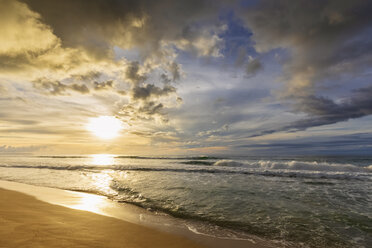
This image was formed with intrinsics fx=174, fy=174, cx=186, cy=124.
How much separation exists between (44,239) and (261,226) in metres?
5.44

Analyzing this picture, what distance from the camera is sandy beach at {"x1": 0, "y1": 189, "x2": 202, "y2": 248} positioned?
341 cm

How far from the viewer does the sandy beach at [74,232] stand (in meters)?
3.41

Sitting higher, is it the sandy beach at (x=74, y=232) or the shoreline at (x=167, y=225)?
the sandy beach at (x=74, y=232)

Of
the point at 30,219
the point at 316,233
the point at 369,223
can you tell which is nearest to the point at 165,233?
the point at 30,219

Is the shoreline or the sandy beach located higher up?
the sandy beach

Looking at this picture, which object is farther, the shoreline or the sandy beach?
the shoreline

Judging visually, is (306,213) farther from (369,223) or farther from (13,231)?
(13,231)

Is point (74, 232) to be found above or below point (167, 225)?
above

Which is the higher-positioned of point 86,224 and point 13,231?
point 13,231

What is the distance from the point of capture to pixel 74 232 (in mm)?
4000

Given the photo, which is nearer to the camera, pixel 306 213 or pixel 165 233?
pixel 165 233

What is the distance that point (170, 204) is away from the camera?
24.3 feet

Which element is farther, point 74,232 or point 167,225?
point 167,225

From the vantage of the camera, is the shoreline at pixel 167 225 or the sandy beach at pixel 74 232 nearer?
the sandy beach at pixel 74 232
